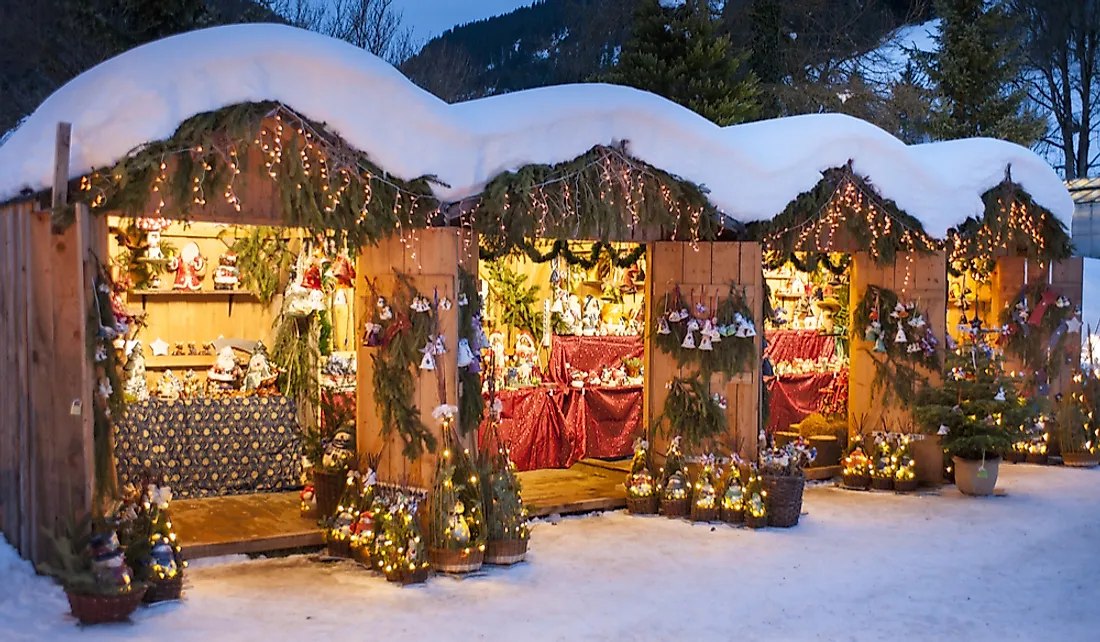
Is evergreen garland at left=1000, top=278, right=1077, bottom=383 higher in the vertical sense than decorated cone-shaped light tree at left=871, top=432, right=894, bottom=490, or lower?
higher

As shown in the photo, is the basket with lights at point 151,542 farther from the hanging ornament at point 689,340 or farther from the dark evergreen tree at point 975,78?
the dark evergreen tree at point 975,78

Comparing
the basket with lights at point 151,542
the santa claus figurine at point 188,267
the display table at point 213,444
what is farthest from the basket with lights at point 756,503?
the santa claus figurine at point 188,267

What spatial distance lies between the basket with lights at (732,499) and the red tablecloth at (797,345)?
3.27 meters

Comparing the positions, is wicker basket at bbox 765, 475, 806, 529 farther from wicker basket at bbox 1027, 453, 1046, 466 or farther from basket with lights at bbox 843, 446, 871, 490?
wicker basket at bbox 1027, 453, 1046, 466

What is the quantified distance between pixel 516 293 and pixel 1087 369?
607 centimetres

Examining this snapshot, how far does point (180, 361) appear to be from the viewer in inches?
339

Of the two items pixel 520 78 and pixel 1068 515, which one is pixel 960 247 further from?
pixel 520 78

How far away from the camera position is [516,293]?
10312mm

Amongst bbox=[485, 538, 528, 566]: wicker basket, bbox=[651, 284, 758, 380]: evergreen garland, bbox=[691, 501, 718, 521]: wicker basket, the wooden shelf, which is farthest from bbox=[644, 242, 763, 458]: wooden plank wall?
the wooden shelf

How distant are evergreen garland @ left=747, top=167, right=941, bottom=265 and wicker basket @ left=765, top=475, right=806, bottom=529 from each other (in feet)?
6.19

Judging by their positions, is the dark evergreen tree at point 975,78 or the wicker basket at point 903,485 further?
the dark evergreen tree at point 975,78

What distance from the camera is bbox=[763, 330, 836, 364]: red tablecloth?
11.1m

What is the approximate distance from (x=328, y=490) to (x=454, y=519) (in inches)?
42.5

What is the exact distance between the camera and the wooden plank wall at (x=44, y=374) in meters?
5.58
